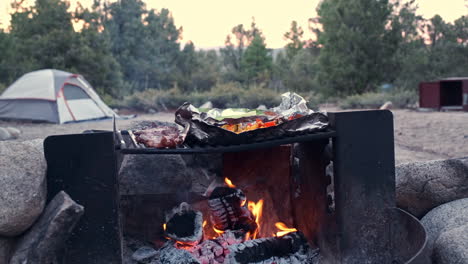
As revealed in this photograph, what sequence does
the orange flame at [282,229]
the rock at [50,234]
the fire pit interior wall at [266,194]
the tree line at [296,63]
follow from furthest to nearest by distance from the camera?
the tree line at [296,63] < the orange flame at [282,229] < the fire pit interior wall at [266,194] < the rock at [50,234]

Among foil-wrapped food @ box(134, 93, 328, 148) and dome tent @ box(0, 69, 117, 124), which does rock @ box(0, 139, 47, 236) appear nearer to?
foil-wrapped food @ box(134, 93, 328, 148)

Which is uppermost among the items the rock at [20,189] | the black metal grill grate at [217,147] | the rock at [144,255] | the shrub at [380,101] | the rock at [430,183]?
the black metal grill grate at [217,147]

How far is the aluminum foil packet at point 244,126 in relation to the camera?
7.44ft

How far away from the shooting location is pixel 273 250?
2723mm

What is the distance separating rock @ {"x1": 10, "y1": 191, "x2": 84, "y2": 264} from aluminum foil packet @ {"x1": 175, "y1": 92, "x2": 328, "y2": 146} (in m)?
0.68

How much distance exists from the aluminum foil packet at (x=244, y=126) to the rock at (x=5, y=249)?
3.33 ft

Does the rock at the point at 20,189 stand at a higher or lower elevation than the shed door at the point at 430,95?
higher

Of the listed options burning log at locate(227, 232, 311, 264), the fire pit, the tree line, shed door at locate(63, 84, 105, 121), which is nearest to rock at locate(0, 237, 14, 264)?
the fire pit

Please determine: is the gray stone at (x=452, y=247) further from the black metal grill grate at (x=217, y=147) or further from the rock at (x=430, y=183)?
the black metal grill grate at (x=217, y=147)

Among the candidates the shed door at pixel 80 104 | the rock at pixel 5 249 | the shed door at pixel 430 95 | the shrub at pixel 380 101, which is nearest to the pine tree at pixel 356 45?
Result: the shrub at pixel 380 101

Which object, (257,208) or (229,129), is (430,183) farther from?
(229,129)

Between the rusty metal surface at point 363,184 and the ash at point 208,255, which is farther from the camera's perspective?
the ash at point 208,255

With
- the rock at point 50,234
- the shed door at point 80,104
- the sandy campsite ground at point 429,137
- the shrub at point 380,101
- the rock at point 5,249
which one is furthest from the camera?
the shrub at point 380,101

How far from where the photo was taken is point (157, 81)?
40344 millimetres
